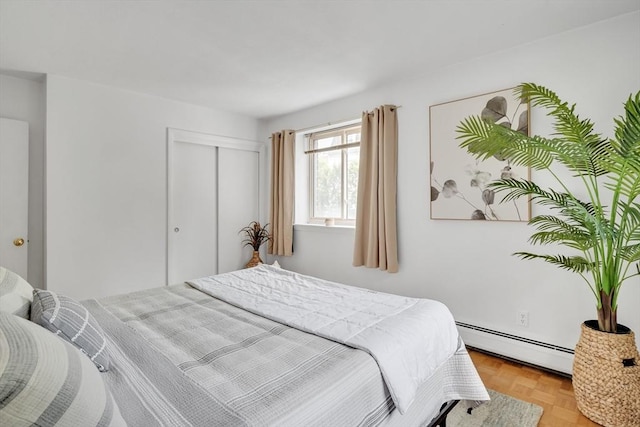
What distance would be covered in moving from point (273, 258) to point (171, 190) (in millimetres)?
1628

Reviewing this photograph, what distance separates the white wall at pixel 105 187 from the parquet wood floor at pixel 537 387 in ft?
11.0

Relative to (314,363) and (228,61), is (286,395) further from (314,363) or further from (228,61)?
(228,61)

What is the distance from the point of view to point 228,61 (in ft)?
8.80

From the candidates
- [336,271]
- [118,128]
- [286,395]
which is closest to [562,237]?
[286,395]

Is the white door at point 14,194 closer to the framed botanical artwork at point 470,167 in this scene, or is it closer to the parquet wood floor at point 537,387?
the framed botanical artwork at point 470,167

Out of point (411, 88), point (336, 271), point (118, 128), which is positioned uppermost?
point (411, 88)

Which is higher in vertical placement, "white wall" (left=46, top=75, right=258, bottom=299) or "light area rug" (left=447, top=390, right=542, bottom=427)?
"white wall" (left=46, top=75, right=258, bottom=299)

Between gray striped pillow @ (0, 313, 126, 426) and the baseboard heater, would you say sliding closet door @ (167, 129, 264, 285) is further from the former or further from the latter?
gray striped pillow @ (0, 313, 126, 426)

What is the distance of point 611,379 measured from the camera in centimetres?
173

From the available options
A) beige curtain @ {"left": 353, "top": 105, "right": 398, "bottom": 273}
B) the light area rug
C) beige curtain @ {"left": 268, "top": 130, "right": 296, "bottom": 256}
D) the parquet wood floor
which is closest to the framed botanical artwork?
beige curtain @ {"left": 353, "top": 105, "right": 398, "bottom": 273}

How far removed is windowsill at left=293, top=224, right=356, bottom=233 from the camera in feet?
11.9

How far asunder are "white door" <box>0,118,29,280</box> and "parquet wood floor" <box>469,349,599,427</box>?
407 centimetres

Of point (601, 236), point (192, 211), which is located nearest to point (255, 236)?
point (192, 211)

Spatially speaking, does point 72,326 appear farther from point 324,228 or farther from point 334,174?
point 334,174
